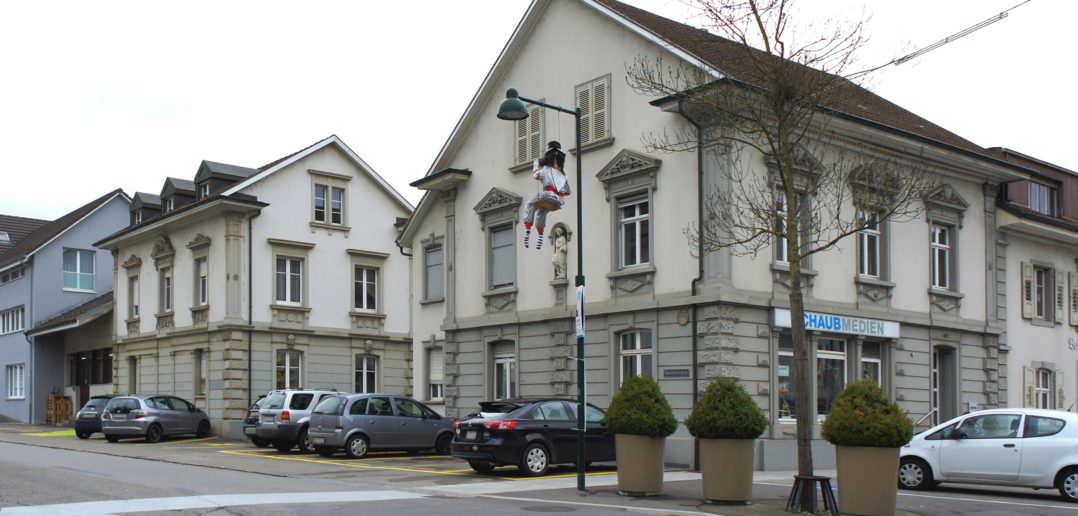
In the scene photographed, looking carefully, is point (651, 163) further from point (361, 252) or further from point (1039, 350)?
point (361, 252)

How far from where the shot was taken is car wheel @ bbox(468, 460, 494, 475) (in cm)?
1931

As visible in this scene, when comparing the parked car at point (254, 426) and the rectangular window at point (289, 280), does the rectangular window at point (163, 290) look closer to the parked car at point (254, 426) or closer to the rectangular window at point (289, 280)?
the rectangular window at point (289, 280)

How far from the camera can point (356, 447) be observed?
23.6 meters

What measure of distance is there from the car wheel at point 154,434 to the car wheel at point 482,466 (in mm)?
15997

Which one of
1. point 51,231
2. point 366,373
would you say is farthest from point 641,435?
point 51,231

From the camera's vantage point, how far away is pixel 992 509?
15.1 m

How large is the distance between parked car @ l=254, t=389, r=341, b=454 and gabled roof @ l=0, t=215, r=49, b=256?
34.5 meters

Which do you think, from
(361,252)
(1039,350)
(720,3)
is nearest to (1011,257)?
(1039,350)

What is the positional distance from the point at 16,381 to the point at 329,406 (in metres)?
33.3

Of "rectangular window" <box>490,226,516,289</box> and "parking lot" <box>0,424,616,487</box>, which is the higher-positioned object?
"rectangular window" <box>490,226,516,289</box>

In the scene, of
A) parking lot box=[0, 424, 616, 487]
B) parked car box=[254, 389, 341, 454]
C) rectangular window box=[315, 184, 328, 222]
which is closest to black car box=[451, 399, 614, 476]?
parking lot box=[0, 424, 616, 487]

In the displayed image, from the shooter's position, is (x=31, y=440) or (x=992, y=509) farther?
(x=31, y=440)

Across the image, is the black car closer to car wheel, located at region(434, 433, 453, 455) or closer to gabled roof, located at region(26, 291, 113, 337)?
car wheel, located at region(434, 433, 453, 455)

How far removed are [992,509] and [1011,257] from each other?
1546 cm
